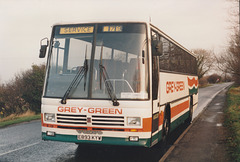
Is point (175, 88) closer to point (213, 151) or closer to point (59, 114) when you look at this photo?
point (213, 151)

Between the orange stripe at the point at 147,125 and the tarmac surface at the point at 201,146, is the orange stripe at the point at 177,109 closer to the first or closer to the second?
the tarmac surface at the point at 201,146

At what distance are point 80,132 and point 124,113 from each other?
1.07 m

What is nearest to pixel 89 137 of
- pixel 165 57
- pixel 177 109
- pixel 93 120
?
pixel 93 120

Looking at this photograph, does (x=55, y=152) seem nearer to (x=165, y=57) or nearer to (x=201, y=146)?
(x=165, y=57)

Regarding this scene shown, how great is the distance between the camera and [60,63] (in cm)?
702

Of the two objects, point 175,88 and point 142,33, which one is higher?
point 142,33

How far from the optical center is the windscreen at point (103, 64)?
6488mm

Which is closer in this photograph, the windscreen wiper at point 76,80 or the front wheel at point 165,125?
the windscreen wiper at point 76,80

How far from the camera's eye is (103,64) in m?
6.62

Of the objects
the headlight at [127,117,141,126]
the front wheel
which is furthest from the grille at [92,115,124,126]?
the front wheel

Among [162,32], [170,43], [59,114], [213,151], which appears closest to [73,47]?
[59,114]

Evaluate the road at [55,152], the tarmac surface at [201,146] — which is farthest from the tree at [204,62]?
the road at [55,152]

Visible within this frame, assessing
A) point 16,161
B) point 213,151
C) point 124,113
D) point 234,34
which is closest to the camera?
point 124,113

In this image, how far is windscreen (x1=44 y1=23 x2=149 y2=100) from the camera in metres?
6.49
